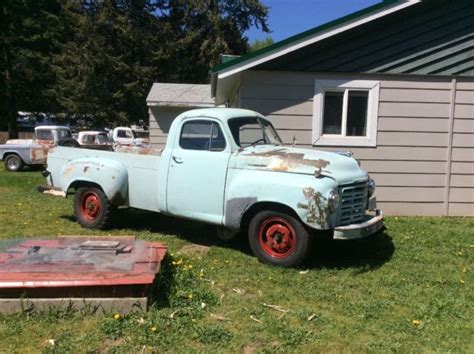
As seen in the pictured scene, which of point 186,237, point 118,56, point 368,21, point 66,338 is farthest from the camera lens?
point 118,56

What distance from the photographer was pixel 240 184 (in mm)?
6043

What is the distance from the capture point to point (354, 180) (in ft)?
19.5

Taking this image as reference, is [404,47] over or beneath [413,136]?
over

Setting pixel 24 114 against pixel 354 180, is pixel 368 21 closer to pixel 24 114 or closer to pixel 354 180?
pixel 354 180

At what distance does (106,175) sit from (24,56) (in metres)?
34.3

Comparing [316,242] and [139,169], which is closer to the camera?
[316,242]

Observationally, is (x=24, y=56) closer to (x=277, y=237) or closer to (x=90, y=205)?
(x=90, y=205)

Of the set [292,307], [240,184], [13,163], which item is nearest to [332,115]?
[240,184]

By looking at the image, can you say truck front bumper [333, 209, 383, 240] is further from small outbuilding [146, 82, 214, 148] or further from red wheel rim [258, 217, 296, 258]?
small outbuilding [146, 82, 214, 148]

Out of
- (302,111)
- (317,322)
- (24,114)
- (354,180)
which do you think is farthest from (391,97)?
(24,114)

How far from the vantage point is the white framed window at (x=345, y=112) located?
9.16m

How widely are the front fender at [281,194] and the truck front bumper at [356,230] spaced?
0.13 m

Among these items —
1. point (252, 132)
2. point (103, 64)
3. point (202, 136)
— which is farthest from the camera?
point (103, 64)

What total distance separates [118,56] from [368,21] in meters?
32.4
